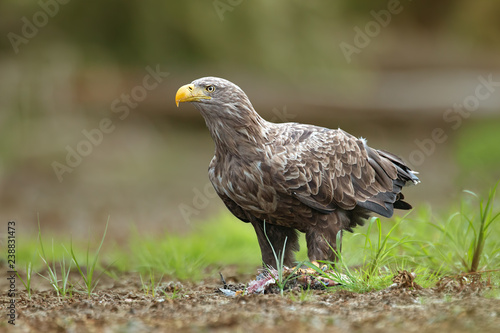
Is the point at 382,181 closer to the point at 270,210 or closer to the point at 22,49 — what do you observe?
the point at 270,210

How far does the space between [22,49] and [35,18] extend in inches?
22.1

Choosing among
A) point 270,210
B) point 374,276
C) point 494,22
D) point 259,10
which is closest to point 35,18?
point 259,10

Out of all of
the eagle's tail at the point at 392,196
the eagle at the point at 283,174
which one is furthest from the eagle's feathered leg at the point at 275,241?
the eagle's tail at the point at 392,196

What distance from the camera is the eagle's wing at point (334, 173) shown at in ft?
13.4

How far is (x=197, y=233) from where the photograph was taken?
23.7ft
